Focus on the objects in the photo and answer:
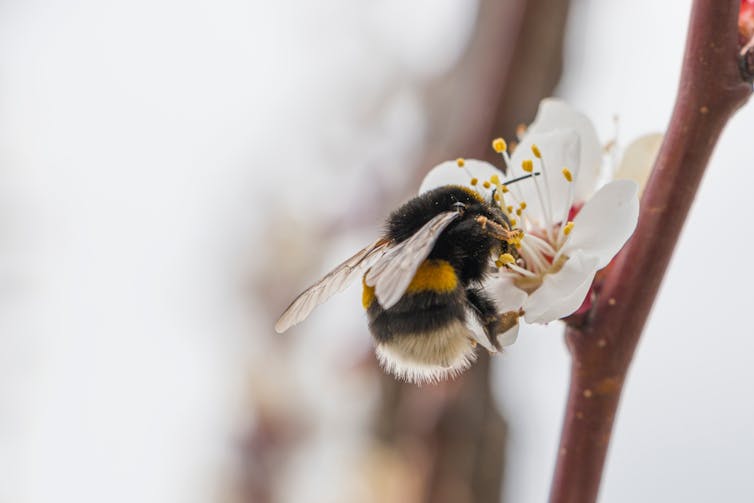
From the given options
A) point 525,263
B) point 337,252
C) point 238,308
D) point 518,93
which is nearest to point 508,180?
point 525,263

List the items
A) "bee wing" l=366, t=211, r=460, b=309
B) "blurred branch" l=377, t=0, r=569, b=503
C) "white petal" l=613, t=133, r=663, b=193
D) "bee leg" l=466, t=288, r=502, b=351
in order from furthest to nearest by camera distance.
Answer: "blurred branch" l=377, t=0, r=569, b=503 < "white petal" l=613, t=133, r=663, b=193 < "bee leg" l=466, t=288, r=502, b=351 < "bee wing" l=366, t=211, r=460, b=309

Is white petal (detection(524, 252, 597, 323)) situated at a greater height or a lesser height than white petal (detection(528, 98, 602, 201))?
lesser

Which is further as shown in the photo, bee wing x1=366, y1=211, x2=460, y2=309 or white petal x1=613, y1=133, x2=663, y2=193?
white petal x1=613, y1=133, x2=663, y2=193

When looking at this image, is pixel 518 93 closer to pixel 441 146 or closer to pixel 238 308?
pixel 441 146

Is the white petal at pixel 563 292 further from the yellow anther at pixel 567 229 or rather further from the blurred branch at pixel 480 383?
the blurred branch at pixel 480 383

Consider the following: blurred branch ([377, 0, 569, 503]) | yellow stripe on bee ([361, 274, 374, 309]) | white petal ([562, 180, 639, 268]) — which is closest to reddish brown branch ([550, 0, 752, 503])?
white petal ([562, 180, 639, 268])

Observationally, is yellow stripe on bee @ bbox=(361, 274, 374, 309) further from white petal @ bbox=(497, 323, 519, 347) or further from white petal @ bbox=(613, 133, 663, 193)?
white petal @ bbox=(613, 133, 663, 193)
